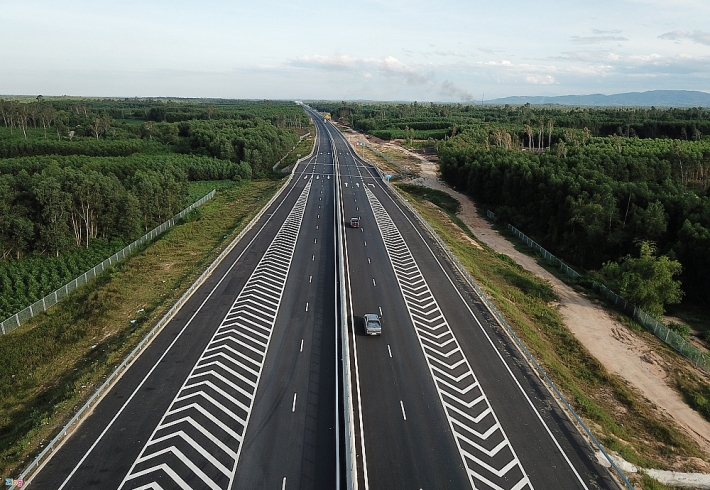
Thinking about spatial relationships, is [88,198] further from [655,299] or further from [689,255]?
[689,255]

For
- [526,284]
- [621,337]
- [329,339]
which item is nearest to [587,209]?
[526,284]

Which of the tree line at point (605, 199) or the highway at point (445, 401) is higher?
A: the tree line at point (605, 199)

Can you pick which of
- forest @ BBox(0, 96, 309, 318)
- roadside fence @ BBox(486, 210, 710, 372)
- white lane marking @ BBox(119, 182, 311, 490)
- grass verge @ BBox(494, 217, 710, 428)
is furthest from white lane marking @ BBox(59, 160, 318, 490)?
roadside fence @ BBox(486, 210, 710, 372)

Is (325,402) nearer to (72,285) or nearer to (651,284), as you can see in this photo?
(72,285)

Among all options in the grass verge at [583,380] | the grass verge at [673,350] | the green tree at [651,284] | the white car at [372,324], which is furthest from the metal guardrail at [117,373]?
the green tree at [651,284]

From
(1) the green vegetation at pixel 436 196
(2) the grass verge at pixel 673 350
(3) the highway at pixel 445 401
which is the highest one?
(1) the green vegetation at pixel 436 196

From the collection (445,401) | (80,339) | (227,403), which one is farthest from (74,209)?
(445,401)

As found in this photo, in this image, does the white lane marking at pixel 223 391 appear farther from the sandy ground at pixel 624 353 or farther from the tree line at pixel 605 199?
the tree line at pixel 605 199
